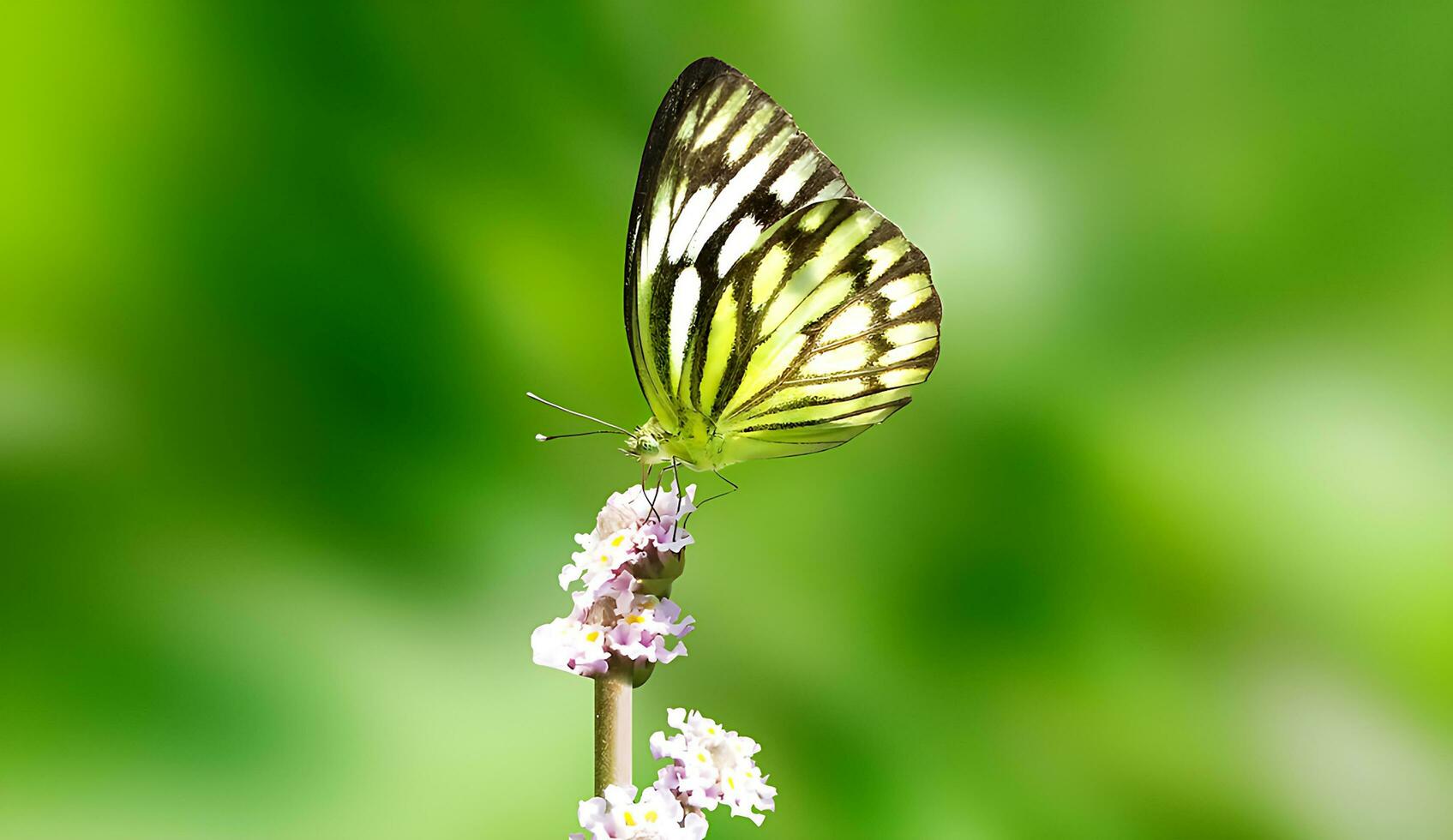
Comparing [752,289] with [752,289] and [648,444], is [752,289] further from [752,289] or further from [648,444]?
[648,444]

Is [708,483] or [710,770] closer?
[710,770]

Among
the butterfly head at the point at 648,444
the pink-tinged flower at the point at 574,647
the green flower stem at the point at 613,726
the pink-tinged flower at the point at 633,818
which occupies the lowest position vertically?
the pink-tinged flower at the point at 633,818

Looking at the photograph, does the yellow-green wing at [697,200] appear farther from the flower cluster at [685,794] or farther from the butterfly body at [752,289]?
the flower cluster at [685,794]

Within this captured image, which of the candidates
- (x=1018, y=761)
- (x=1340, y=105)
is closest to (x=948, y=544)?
A: (x=1018, y=761)

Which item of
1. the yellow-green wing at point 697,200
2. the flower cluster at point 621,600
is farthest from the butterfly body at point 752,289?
the flower cluster at point 621,600

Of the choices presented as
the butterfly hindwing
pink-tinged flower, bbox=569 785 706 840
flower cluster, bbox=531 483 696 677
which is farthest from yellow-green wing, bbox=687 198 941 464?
pink-tinged flower, bbox=569 785 706 840

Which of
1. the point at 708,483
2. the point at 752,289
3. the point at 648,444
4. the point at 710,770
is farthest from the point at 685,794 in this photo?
the point at 708,483

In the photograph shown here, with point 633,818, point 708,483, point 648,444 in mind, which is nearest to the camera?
point 633,818

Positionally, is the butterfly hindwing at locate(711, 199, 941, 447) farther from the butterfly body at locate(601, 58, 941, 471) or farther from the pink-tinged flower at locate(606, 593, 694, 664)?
the pink-tinged flower at locate(606, 593, 694, 664)
